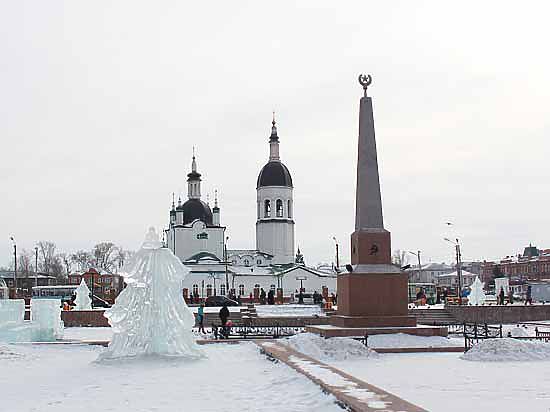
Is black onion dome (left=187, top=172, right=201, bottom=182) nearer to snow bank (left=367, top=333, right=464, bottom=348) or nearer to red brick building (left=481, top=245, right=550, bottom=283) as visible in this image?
red brick building (left=481, top=245, right=550, bottom=283)

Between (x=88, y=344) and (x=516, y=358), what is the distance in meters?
12.8

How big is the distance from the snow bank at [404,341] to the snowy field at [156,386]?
10.4 ft

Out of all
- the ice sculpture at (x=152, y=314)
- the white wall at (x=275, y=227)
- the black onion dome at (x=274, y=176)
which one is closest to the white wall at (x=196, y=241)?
the white wall at (x=275, y=227)

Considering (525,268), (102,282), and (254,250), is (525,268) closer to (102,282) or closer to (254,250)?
(254,250)

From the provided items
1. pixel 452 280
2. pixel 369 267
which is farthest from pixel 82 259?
pixel 369 267

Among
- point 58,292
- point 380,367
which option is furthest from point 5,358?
point 58,292

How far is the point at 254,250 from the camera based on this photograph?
315 ft

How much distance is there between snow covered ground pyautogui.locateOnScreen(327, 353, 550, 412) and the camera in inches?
432

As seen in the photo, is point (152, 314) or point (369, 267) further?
point (369, 267)

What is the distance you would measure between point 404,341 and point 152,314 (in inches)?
259

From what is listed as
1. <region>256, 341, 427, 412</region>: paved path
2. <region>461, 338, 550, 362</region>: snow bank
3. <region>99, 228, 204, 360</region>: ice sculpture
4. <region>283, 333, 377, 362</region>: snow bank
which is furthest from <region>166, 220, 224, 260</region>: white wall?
<region>256, 341, 427, 412</region>: paved path

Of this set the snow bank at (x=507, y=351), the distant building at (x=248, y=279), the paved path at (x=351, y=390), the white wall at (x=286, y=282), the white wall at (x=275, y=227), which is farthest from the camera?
the white wall at (x=275, y=227)

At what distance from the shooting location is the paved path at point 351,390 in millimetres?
9785

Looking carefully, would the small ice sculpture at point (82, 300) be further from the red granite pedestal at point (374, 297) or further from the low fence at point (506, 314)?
the red granite pedestal at point (374, 297)
